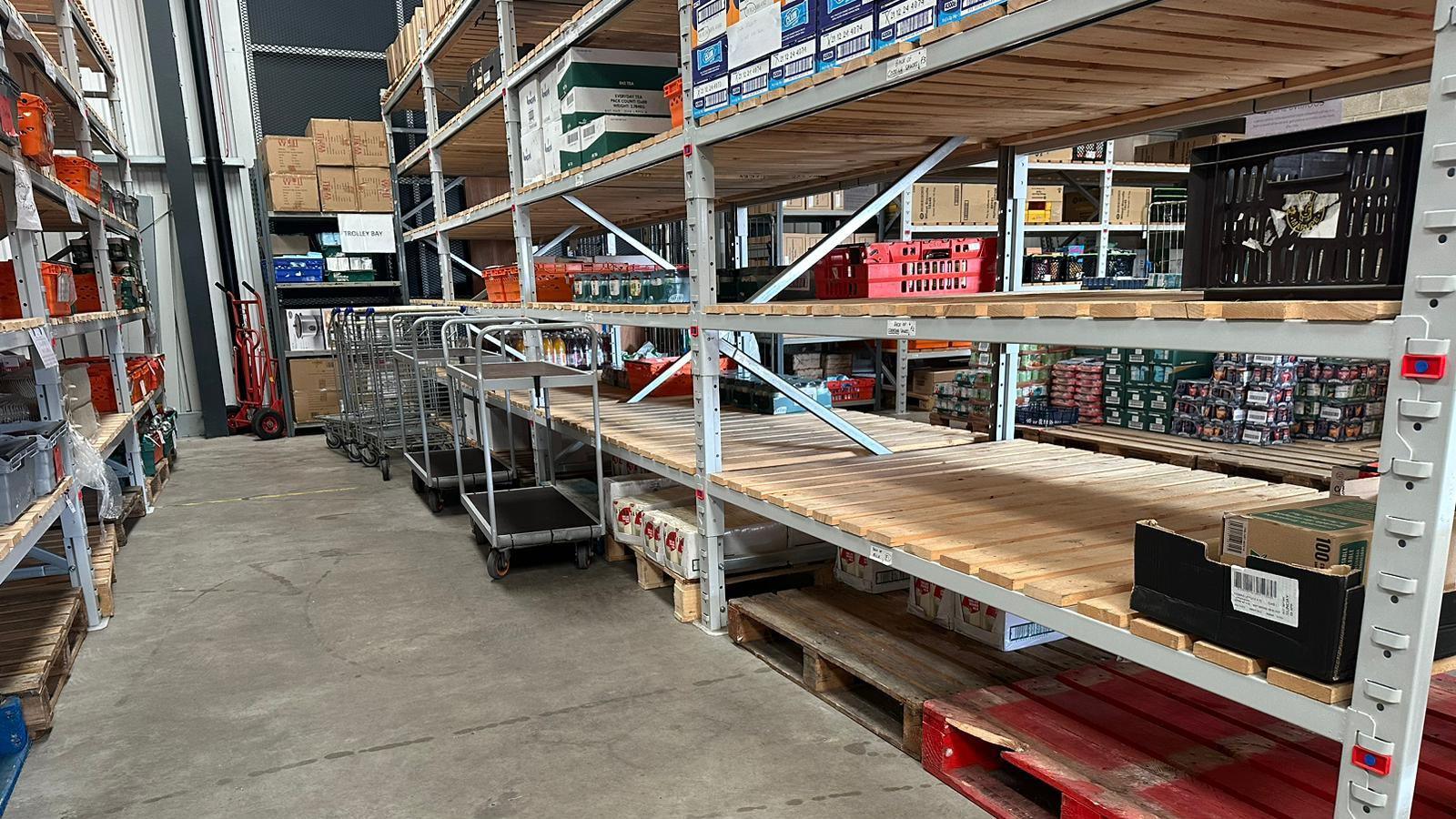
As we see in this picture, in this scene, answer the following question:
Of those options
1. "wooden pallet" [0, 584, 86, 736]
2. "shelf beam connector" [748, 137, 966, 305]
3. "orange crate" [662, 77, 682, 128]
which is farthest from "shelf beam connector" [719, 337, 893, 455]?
"wooden pallet" [0, 584, 86, 736]

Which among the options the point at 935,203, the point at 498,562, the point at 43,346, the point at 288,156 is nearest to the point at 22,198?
the point at 43,346

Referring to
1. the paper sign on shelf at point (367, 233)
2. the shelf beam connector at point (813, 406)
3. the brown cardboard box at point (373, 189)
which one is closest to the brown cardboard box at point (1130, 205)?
the shelf beam connector at point (813, 406)

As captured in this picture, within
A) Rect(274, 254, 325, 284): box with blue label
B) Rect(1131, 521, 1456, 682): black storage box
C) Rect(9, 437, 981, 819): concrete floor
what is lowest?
Rect(9, 437, 981, 819): concrete floor

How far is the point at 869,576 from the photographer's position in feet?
11.1

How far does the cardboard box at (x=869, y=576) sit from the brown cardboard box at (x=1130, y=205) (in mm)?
5899

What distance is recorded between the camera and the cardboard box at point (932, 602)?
300 centimetres

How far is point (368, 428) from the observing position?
7465 millimetres

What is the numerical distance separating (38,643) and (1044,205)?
7849 mm

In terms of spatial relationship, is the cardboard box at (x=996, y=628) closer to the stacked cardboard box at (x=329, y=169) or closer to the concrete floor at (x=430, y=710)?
the concrete floor at (x=430, y=710)

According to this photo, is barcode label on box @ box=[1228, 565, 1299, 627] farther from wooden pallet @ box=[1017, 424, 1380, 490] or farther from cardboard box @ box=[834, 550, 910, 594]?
wooden pallet @ box=[1017, 424, 1380, 490]

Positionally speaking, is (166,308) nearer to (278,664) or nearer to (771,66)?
(278,664)

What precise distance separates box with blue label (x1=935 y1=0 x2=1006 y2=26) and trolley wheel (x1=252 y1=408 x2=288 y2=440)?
28.8ft

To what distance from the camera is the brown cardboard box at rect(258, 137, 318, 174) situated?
8.66 metres

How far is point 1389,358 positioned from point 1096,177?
7193 millimetres
